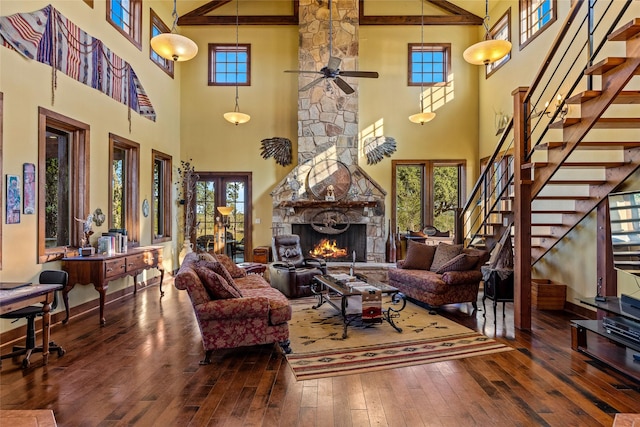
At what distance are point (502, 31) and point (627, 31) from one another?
5846 millimetres

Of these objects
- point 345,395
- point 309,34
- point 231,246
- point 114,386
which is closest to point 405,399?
point 345,395

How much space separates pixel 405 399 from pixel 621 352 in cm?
234

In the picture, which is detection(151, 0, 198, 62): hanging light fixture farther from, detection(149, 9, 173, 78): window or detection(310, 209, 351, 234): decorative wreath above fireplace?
detection(310, 209, 351, 234): decorative wreath above fireplace

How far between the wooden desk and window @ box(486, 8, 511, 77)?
8500 millimetres

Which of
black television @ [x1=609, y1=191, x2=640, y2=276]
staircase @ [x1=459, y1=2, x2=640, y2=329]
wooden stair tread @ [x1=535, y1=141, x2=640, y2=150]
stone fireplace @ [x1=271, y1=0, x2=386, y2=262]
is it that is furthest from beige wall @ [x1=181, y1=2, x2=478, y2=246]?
black television @ [x1=609, y1=191, x2=640, y2=276]

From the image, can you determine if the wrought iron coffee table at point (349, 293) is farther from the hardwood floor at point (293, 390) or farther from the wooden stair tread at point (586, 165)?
the wooden stair tread at point (586, 165)

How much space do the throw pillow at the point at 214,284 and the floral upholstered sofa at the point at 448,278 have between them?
2846 millimetres

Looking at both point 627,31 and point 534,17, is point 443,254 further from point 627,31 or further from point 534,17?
point 534,17

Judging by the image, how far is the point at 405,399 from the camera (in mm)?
2773

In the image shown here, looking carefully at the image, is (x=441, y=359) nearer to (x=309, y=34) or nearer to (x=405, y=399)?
(x=405, y=399)

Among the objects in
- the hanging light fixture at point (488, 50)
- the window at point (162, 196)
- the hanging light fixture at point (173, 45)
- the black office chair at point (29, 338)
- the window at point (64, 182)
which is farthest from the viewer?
the window at point (162, 196)

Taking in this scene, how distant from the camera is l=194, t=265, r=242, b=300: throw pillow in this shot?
347cm

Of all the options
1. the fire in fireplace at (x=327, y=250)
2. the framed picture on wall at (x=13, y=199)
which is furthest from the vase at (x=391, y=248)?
the framed picture on wall at (x=13, y=199)

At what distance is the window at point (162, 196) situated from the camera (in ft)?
25.8
